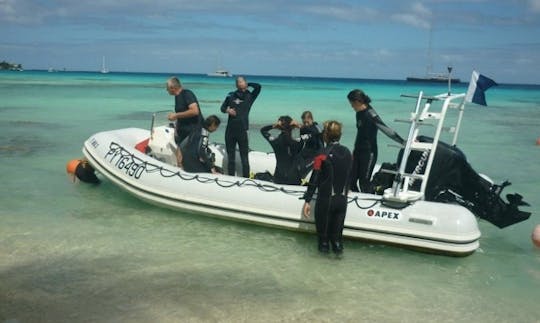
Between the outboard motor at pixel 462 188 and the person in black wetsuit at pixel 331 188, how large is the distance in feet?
3.22

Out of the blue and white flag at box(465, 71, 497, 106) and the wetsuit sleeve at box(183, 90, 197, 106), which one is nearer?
the blue and white flag at box(465, 71, 497, 106)

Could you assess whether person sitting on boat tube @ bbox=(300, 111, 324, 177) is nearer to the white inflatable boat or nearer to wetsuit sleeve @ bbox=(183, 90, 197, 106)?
the white inflatable boat

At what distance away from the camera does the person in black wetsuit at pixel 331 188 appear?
468 cm

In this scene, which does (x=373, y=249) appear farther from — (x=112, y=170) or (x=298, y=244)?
(x=112, y=170)

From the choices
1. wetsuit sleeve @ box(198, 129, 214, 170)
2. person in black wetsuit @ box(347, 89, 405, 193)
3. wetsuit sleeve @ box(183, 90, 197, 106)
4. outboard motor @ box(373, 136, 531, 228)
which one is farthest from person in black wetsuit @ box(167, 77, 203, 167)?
outboard motor @ box(373, 136, 531, 228)

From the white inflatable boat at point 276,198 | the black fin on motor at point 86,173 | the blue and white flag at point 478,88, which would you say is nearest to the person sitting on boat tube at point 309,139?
the white inflatable boat at point 276,198

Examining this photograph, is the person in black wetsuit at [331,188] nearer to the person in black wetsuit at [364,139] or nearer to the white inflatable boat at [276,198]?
the white inflatable boat at [276,198]

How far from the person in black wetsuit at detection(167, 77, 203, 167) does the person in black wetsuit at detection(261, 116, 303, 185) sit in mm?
864

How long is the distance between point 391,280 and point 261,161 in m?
2.88

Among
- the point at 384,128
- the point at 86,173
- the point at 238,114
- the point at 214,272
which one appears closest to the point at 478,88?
the point at 384,128

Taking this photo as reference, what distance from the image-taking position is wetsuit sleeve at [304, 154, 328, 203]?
4688mm

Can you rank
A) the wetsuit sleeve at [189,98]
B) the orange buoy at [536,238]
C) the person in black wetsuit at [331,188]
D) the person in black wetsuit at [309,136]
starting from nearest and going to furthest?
1. the person in black wetsuit at [331,188]
2. the orange buoy at [536,238]
3. the person in black wetsuit at [309,136]
4. the wetsuit sleeve at [189,98]

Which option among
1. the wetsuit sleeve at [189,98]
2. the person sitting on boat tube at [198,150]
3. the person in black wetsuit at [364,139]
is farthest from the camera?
the person sitting on boat tube at [198,150]

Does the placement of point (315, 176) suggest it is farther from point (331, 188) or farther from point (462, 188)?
point (462, 188)
